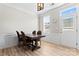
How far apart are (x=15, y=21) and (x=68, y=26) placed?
1.46 meters

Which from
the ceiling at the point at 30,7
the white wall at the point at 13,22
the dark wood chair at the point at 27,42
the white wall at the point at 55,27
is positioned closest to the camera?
the ceiling at the point at 30,7

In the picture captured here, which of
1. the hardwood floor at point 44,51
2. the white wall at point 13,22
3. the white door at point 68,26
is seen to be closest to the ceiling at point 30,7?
the white wall at point 13,22

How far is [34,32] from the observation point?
3.11 metres

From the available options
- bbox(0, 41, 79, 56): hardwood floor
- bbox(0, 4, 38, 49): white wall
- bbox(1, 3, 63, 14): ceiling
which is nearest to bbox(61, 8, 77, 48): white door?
bbox(0, 41, 79, 56): hardwood floor

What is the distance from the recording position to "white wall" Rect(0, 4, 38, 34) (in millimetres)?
3059

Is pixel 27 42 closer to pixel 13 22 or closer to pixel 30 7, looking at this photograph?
pixel 13 22

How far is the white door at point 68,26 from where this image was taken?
340cm

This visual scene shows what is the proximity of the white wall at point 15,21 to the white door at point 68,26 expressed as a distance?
854 millimetres

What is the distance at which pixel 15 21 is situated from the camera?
10.2 ft

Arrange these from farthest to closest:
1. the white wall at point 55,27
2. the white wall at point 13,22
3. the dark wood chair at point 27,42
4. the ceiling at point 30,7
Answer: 1. the white wall at point 55,27
2. the dark wood chair at point 27,42
3. the white wall at point 13,22
4. the ceiling at point 30,7

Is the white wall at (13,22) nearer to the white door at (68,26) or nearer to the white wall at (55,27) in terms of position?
the white wall at (55,27)

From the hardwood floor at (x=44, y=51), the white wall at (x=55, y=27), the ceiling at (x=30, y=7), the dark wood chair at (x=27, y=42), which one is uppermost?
the ceiling at (x=30, y=7)

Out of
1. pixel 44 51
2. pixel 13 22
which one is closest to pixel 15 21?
pixel 13 22

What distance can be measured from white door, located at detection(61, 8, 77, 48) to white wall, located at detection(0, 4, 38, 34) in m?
0.85
